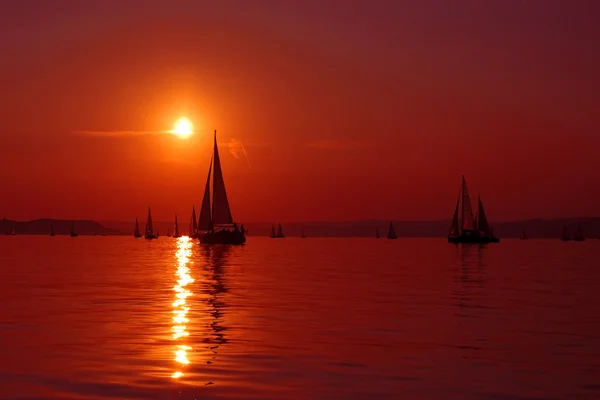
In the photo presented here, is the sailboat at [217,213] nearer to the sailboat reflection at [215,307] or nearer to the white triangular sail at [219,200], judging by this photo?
the white triangular sail at [219,200]

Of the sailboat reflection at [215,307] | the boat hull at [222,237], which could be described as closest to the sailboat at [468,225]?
the boat hull at [222,237]

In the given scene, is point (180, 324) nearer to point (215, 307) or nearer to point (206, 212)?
point (215, 307)

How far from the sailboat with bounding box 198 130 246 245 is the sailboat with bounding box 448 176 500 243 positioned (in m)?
53.7

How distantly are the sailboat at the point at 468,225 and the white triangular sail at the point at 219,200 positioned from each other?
5734 centimetres

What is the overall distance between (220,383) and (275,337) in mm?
7091

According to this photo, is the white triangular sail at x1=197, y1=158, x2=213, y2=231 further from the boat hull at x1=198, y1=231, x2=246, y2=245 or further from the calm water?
Result: the calm water

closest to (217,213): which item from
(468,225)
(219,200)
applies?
(219,200)

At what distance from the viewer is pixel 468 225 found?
557 feet

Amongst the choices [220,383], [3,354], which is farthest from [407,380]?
[3,354]

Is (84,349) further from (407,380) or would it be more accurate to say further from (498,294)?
(498,294)

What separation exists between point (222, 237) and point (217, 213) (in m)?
7.21

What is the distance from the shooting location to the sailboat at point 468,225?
540ft

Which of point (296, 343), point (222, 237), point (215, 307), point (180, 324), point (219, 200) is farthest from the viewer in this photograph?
point (222, 237)

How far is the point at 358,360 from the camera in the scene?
19.3 m
